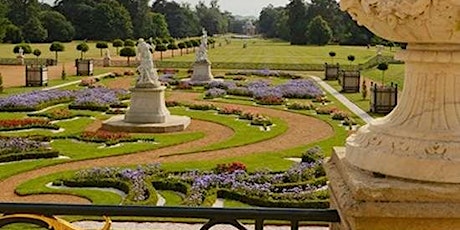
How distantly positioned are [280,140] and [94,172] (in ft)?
20.9

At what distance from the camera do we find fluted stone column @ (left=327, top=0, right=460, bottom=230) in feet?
8.75

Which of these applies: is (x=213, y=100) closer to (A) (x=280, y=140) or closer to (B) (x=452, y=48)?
(A) (x=280, y=140)

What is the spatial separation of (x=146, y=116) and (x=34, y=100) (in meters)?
6.82

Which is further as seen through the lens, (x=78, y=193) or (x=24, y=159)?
(x=24, y=159)

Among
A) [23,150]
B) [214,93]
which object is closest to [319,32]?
[214,93]

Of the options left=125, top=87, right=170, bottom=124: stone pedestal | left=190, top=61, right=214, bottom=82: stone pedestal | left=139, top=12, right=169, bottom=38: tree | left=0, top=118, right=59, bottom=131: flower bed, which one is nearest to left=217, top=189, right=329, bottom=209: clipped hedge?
left=125, top=87, right=170, bottom=124: stone pedestal

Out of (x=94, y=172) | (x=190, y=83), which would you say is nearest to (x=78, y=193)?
(x=94, y=172)

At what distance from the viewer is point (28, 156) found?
15305 millimetres

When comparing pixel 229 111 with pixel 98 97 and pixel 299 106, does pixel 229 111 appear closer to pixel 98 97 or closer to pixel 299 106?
pixel 299 106

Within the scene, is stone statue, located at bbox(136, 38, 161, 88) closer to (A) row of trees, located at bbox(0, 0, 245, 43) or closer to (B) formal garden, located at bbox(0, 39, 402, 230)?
(B) formal garden, located at bbox(0, 39, 402, 230)

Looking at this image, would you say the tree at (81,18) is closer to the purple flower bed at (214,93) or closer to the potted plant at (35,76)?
the potted plant at (35,76)

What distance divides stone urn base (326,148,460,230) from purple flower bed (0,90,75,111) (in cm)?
2199

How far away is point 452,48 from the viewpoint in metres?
2.80

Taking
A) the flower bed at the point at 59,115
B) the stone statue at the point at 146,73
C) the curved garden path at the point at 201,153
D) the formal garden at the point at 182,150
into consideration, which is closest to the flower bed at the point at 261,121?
the formal garden at the point at 182,150
